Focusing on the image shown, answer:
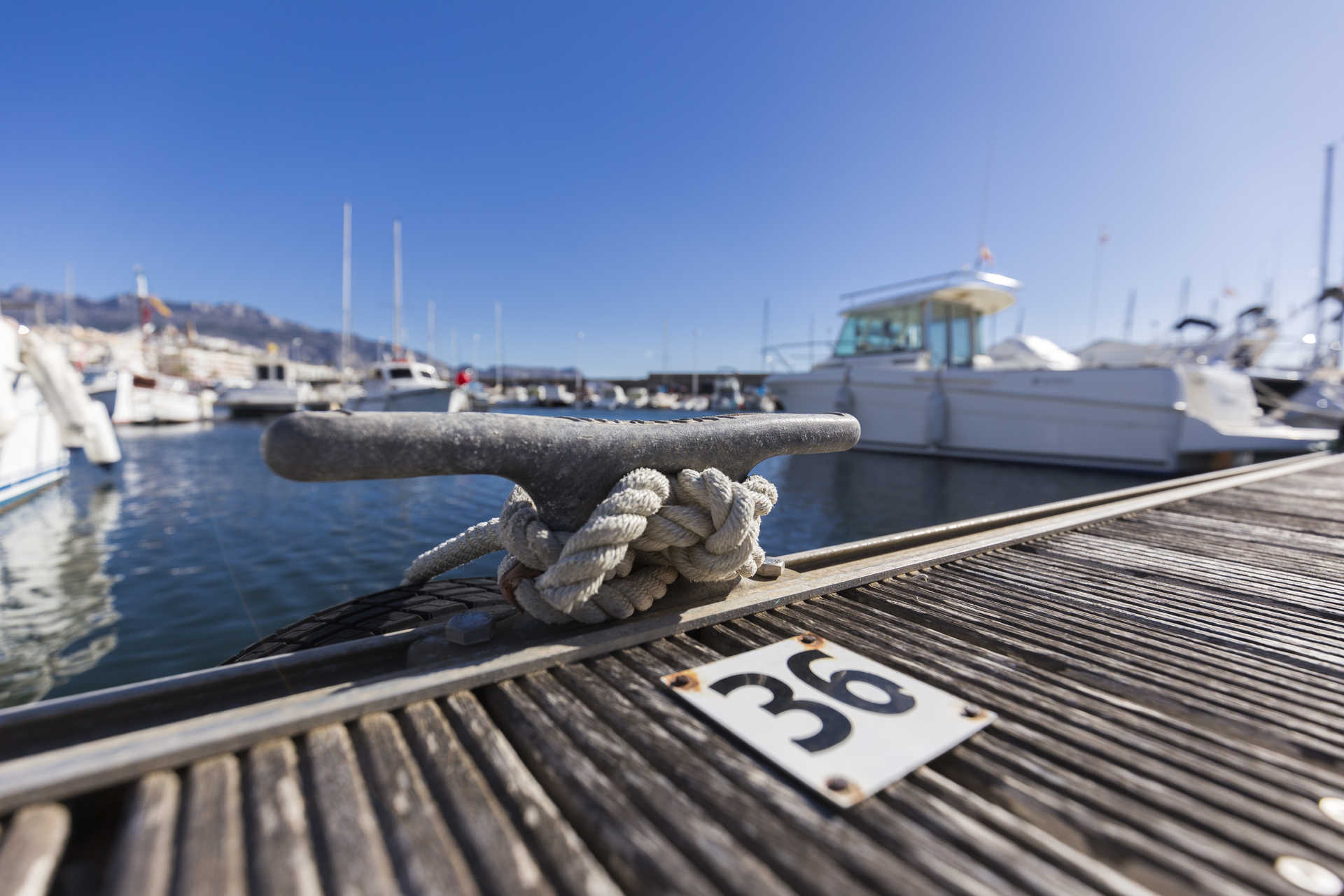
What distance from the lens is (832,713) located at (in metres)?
1.31

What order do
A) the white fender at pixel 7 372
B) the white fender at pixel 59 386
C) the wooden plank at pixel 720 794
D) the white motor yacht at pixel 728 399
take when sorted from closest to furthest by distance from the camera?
the wooden plank at pixel 720 794 → the white fender at pixel 7 372 → the white fender at pixel 59 386 → the white motor yacht at pixel 728 399

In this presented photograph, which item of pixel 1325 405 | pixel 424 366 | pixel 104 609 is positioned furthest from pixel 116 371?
pixel 1325 405

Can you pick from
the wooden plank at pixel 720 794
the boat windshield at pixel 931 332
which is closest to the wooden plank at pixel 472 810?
the wooden plank at pixel 720 794

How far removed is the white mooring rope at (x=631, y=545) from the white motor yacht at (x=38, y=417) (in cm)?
1088

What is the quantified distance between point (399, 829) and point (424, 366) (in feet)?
101

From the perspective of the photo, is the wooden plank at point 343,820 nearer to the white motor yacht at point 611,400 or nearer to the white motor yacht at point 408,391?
the white motor yacht at point 408,391

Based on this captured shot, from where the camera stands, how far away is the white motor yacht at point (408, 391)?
1032 inches

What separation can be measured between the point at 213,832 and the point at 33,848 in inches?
9.1

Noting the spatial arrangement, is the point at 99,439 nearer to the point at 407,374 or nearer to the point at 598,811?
the point at 598,811

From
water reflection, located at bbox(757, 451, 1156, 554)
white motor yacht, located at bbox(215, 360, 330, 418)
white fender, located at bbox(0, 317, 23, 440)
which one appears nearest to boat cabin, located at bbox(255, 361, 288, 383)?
white motor yacht, located at bbox(215, 360, 330, 418)

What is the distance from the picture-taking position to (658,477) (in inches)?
66.9

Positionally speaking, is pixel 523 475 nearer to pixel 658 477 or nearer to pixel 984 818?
pixel 658 477

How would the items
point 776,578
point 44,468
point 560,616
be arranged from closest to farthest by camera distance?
point 560,616 → point 776,578 → point 44,468

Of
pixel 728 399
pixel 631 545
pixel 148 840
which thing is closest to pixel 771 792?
pixel 631 545
